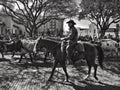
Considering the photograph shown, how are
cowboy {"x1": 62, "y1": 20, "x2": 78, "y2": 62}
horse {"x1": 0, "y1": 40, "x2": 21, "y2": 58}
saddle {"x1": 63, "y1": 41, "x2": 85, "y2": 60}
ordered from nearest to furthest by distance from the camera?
cowboy {"x1": 62, "y1": 20, "x2": 78, "y2": 62} < saddle {"x1": 63, "y1": 41, "x2": 85, "y2": 60} < horse {"x1": 0, "y1": 40, "x2": 21, "y2": 58}

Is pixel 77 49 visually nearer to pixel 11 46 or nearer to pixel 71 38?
pixel 71 38

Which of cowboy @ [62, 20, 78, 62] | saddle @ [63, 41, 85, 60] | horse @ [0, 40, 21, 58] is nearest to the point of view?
cowboy @ [62, 20, 78, 62]

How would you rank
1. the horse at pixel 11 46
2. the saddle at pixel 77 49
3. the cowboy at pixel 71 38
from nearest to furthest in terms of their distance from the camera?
the cowboy at pixel 71 38 < the saddle at pixel 77 49 < the horse at pixel 11 46

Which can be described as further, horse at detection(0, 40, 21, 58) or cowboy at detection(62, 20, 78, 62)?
horse at detection(0, 40, 21, 58)

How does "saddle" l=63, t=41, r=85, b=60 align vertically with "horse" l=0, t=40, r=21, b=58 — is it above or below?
above

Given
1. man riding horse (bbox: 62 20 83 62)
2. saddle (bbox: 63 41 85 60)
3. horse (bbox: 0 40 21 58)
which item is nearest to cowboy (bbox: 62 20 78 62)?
man riding horse (bbox: 62 20 83 62)

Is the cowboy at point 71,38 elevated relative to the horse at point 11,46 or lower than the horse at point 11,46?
elevated

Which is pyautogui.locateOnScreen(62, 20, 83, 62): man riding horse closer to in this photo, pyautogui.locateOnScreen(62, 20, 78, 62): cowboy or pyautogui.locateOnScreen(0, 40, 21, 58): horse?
pyautogui.locateOnScreen(62, 20, 78, 62): cowboy

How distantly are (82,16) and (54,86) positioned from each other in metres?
25.5

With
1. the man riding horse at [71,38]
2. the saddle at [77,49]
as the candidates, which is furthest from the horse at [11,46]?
the man riding horse at [71,38]

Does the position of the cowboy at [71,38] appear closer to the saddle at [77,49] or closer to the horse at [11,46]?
the saddle at [77,49]

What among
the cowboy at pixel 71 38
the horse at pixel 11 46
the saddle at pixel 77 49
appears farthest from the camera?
the horse at pixel 11 46

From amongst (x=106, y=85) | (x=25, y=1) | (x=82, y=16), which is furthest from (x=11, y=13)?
→ (x=106, y=85)

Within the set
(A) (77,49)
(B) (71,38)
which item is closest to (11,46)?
(A) (77,49)
